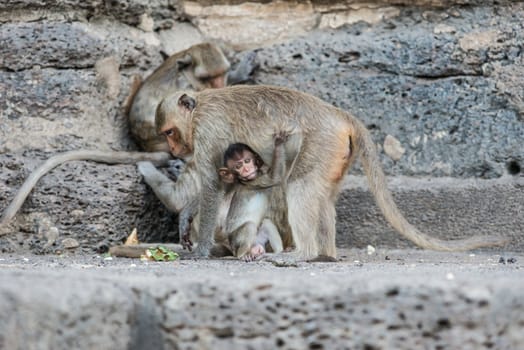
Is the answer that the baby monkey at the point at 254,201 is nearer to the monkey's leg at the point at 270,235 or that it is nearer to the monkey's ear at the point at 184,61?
the monkey's leg at the point at 270,235

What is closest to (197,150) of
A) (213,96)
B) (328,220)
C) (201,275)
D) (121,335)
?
(213,96)

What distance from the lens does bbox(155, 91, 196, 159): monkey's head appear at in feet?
20.6

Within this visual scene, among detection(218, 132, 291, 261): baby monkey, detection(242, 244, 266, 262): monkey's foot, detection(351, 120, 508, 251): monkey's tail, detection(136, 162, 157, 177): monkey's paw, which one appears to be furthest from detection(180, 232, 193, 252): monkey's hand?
detection(351, 120, 508, 251): monkey's tail

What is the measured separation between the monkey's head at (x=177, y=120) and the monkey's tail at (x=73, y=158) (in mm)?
556

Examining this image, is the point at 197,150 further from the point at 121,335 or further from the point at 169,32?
the point at 121,335

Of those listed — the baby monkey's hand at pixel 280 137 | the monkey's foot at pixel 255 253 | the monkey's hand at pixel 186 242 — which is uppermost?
the baby monkey's hand at pixel 280 137

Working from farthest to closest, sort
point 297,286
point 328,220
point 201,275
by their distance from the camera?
point 328,220 → point 201,275 → point 297,286


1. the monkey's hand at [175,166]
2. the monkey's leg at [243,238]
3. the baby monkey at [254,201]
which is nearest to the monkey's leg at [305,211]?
the baby monkey at [254,201]

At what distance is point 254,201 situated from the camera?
6.32 m

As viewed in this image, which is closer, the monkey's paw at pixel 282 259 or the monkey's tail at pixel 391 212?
the monkey's paw at pixel 282 259

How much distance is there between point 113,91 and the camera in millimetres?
7027

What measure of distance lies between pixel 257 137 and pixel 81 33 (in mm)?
1587

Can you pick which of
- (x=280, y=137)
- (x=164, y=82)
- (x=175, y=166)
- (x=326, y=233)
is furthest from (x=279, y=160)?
(x=164, y=82)

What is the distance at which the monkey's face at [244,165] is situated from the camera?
5879 mm
